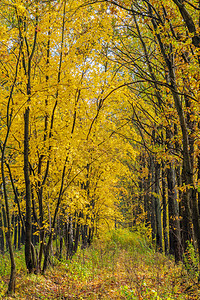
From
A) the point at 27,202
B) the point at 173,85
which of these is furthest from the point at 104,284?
the point at 173,85

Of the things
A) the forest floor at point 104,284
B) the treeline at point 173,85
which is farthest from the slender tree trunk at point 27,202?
the treeline at point 173,85

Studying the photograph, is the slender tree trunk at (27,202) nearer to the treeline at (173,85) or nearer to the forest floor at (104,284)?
the forest floor at (104,284)

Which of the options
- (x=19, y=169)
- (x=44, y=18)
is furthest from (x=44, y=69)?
(x=19, y=169)

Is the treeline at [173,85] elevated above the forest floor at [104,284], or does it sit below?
above

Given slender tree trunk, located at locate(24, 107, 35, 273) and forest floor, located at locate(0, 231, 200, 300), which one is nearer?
forest floor, located at locate(0, 231, 200, 300)

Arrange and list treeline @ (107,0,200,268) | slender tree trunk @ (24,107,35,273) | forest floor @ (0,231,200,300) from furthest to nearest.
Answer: slender tree trunk @ (24,107,35,273) → forest floor @ (0,231,200,300) → treeline @ (107,0,200,268)

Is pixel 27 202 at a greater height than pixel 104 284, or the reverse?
pixel 27 202

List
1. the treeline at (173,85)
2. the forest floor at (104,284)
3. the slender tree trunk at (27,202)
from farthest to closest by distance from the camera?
1. the slender tree trunk at (27,202)
2. the forest floor at (104,284)
3. the treeline at (173,85)

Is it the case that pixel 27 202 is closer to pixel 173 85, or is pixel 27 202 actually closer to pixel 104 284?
pixel 104 284

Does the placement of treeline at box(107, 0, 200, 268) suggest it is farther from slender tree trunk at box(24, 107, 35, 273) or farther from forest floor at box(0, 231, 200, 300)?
slender tree trunk at box(24, 107, 35, 273)

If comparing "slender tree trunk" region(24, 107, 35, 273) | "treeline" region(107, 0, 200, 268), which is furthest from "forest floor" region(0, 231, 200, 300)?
"treeline" region(107, 0, 200, 268)

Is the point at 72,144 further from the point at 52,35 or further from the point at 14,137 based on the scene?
the point at 52,35

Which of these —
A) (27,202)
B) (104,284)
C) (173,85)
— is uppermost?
(173,85)

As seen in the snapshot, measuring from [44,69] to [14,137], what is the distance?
202 cm
